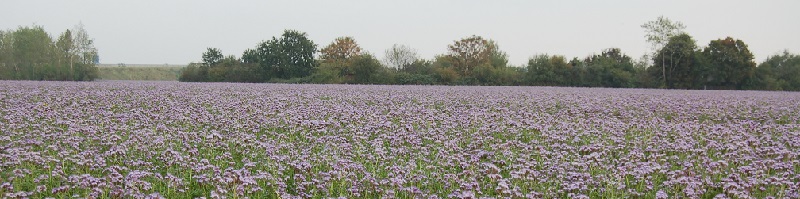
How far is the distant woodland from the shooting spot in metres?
47.1

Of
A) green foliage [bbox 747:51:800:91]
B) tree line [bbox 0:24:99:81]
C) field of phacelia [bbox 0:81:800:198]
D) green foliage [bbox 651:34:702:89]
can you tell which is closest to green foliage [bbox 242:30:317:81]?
tree line [bbox 0:24:99:81]

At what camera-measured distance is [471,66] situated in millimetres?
63156

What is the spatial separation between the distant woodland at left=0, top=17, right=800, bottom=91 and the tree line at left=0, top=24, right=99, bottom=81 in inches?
3.1

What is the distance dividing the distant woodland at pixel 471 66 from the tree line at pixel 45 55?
8 centimetres

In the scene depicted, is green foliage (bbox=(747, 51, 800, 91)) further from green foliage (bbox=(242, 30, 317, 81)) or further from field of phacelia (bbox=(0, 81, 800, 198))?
field of phacelia (bbox=(0, 81, 800, 198))

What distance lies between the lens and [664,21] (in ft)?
176

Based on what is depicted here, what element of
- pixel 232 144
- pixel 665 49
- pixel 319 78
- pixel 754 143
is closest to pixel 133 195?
pixel 232 144

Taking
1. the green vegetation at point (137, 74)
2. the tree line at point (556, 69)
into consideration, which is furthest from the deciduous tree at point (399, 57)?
the green vegetation at point (137, 74)

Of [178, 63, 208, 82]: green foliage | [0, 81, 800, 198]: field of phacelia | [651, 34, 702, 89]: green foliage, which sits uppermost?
[651, 34, 702, 89]: green foliage

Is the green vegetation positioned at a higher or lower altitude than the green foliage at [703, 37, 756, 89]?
lower

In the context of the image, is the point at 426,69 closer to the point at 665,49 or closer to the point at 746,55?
the point at 665,49

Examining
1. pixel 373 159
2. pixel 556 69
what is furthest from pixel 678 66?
pixel 373 159

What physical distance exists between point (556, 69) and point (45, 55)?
4582 centimetres

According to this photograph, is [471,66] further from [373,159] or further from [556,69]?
[373,159]
